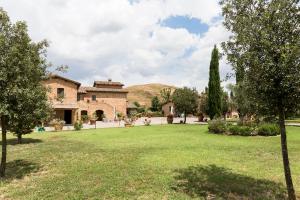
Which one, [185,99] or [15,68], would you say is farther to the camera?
[185,99]

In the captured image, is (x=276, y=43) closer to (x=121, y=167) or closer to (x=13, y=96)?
(x=121, y=167)

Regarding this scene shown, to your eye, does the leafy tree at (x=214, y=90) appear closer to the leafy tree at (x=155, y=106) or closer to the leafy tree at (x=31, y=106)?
the leafy tree at (x=31, y=106)

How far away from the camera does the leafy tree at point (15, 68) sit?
11695mm

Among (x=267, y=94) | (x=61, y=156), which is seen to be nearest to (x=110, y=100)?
(x=61, y=156)

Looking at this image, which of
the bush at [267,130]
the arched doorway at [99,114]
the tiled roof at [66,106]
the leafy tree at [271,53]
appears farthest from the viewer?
the arched doorway at [99,114]

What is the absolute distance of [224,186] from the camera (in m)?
10.7

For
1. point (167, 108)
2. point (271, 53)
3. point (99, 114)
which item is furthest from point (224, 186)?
point (167, 108)

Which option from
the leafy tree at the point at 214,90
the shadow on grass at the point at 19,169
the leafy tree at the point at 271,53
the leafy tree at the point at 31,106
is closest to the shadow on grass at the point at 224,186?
the leafy tree at the point at 271,53

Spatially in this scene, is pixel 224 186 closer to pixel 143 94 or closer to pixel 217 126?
pixel 217 126

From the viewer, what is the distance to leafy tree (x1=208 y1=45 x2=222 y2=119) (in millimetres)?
47375

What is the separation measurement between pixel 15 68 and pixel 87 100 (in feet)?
158

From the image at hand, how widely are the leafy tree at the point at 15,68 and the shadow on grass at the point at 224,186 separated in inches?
269

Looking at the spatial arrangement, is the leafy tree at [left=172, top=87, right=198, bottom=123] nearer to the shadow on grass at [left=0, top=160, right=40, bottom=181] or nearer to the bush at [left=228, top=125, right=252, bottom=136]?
the bush at [left=228, top=125, right=252, bottom=136]

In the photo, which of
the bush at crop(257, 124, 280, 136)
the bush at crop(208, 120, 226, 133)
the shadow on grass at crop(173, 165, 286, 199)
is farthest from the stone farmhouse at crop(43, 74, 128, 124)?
the shadow on grass at crop(173, 165, 286, 199)
